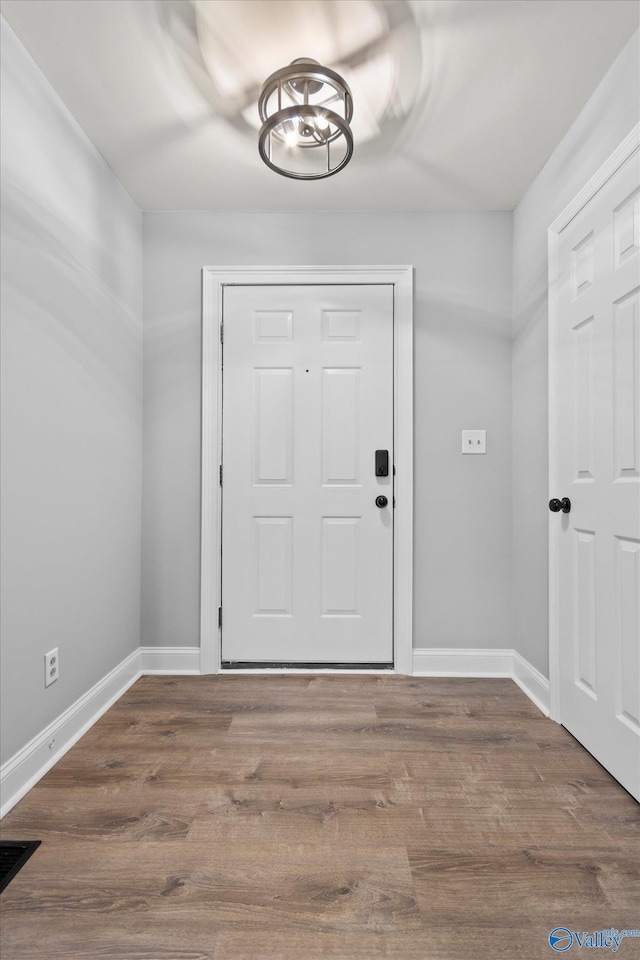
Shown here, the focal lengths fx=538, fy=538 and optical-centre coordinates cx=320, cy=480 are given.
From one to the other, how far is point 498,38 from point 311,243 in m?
1.29

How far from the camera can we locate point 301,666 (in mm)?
2832

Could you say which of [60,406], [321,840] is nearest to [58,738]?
[321,840]

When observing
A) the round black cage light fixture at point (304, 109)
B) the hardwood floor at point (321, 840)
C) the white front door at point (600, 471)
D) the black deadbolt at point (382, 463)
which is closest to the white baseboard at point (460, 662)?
the hardwood floor at point (321, 840)

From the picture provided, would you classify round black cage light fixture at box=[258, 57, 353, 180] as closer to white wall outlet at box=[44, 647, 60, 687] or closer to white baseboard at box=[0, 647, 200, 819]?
white wall outlet at box=[44, 647, 60, 687]

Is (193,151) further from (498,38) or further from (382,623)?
(382,623)

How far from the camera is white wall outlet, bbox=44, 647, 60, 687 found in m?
1.90

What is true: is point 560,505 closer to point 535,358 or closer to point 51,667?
point 535,358

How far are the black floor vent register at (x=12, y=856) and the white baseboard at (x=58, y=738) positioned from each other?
0.17 metres

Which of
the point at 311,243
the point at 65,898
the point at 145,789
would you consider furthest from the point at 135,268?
the point at 65,898

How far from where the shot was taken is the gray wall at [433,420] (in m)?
2.82

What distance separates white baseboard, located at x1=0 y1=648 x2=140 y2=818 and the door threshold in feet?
1.76

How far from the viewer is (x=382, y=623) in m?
2.82

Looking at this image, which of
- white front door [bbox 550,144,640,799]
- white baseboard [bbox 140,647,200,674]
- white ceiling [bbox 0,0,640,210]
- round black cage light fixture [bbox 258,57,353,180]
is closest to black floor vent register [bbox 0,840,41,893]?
white baseboard [bbox 140,647,200,674]

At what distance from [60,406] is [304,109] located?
1332 mm
